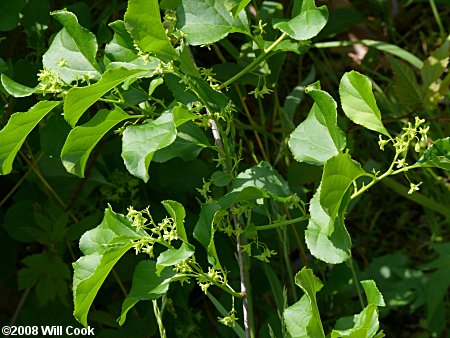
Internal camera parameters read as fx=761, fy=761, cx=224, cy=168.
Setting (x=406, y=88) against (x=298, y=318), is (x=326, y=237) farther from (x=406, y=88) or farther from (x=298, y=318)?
(x=406, y=88)

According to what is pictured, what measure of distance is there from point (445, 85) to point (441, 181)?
11.1 inches

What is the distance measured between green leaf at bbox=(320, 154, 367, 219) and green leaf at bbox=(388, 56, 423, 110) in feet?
2.03

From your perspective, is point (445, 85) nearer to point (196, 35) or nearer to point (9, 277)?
point (196, 35)

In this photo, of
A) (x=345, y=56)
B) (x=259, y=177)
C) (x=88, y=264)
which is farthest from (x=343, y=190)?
(x=345, y=56)

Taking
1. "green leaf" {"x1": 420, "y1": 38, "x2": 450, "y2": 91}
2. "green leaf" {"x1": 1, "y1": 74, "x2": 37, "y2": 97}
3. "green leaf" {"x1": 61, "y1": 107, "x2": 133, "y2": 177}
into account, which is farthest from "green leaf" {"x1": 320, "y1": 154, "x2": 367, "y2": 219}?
"green leaf" {"x1": 420, "y1": 38, "x2": 450, "y2": 91}

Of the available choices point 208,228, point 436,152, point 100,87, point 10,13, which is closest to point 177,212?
point 208,228

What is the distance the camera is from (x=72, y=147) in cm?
76

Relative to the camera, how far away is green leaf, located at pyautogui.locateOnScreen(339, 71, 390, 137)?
2.39 feet

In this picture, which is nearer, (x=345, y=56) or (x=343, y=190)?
(x=343, y=190)

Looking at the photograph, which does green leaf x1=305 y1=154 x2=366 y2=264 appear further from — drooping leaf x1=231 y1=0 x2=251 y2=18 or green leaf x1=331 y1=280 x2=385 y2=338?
drooping leaf x1=231 y1=0 x2=251 y2=18

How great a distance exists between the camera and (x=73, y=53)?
82cm

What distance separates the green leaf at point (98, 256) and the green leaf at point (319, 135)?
0.58ft

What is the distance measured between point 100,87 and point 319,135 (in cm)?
22

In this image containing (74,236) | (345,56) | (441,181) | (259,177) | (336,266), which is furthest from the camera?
(345,56)
